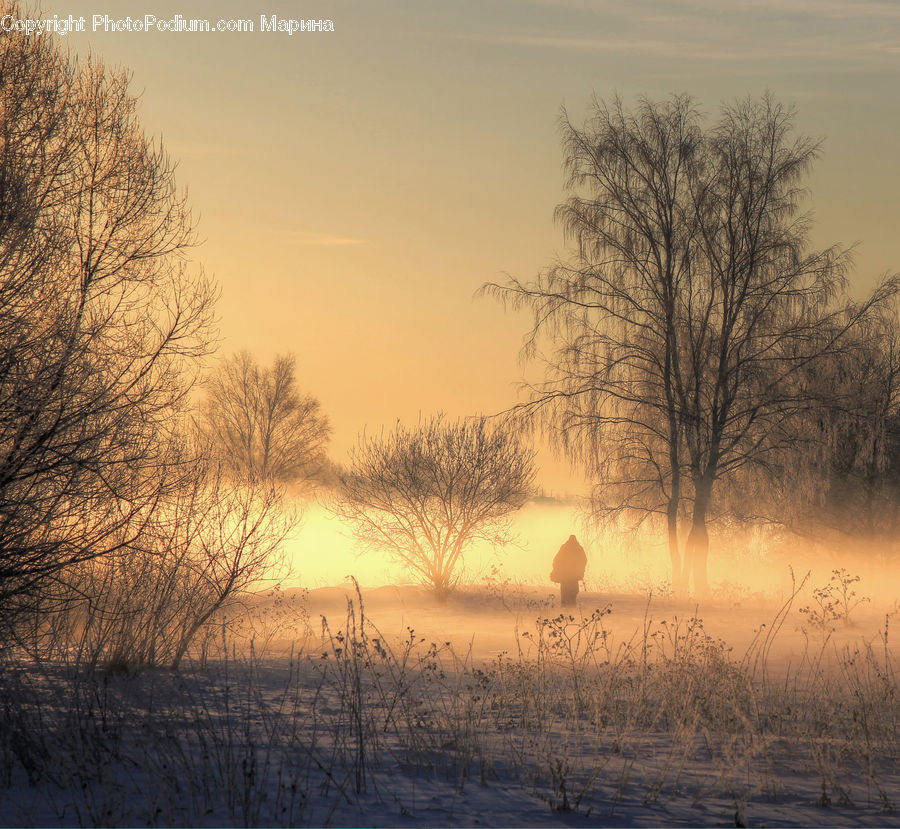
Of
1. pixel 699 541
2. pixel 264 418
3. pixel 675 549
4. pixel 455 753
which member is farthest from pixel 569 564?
pixel 264 418

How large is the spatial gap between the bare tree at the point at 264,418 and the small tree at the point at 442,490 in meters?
17.1

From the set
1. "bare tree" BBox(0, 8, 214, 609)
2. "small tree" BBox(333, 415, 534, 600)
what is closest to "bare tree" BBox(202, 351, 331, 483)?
"small tree" BBox(333, 415, 534, 600)

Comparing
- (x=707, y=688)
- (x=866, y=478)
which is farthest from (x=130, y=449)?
(x=866, y=478)

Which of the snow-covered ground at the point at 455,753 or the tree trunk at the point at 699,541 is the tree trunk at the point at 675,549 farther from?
the snow-covered ground at the point at 455,753

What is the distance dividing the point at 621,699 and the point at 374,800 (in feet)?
11.8

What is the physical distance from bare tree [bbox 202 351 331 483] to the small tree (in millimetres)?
17091

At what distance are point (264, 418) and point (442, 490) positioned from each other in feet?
62.2

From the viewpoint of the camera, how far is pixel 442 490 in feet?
68.4

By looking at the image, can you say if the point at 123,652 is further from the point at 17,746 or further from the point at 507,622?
the point at 507,622

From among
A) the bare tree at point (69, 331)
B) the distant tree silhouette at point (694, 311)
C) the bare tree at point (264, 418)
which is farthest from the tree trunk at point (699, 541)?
the bare tree at point (264, 418)

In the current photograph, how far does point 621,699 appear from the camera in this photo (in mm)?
8039

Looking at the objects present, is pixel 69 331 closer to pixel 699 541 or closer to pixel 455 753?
pixel 455 753

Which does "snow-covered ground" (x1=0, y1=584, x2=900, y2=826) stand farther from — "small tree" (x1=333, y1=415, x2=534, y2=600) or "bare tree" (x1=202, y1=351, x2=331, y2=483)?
"bare tree" (x1=202, y1=351, x2=331, y2=483)

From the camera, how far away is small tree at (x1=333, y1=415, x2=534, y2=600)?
20781mm
